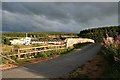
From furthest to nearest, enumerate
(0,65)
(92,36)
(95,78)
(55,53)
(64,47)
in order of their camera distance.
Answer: (92,36) < (64,47) < (55,53) < (0,65) < (95,78)

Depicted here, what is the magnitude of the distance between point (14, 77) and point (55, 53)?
15.3 m

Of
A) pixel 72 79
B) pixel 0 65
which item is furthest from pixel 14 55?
pixel 72 79

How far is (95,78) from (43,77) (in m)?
2.64

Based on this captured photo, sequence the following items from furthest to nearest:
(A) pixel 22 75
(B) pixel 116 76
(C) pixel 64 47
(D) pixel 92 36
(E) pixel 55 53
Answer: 1. (D) pixel 92 36
2. (C) pixel 64 47
3. (E) pixel 55 53
4. (A) pixel 22 75
5. (B) pixel 116 76

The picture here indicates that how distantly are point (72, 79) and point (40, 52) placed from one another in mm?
13119

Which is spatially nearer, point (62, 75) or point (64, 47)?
point (62, 75)

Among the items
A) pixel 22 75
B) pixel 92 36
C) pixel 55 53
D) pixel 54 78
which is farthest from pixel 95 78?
pixel 92 36

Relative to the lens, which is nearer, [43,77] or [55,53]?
[43,77]

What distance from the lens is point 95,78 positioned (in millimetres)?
12961

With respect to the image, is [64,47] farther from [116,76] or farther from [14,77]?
[116,76]

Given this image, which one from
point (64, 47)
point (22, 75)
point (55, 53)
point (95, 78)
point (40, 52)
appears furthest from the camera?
point (64, 47)

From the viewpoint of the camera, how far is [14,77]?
13.5m

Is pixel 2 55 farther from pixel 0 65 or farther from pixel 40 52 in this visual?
pixel 40 52

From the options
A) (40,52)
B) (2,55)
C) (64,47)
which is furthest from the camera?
(64,47)
